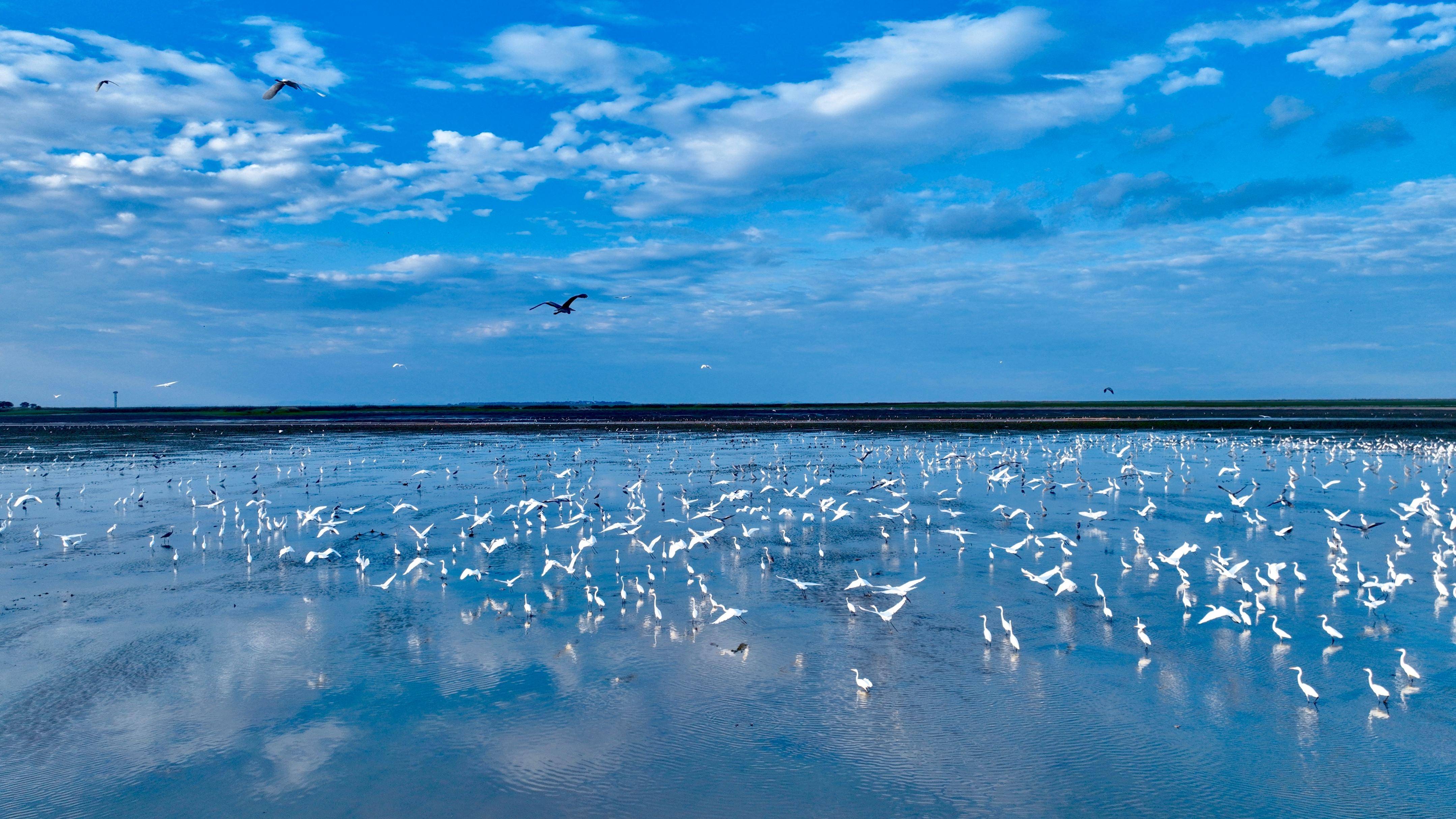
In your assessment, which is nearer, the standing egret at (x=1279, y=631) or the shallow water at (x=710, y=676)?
the shallow water at (x=710, y=676)

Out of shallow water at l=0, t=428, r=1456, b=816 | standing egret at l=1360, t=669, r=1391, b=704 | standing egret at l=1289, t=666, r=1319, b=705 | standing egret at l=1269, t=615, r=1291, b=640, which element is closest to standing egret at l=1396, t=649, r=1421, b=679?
shallow water at l=0, t=428, r=1456, b=816

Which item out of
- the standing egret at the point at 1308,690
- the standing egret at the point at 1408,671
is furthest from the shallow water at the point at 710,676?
the standing egret at the point at 1408,671

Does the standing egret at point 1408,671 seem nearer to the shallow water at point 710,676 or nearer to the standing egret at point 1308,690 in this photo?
the shallow water at point 710,676

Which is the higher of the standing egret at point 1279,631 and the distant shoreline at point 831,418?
the distant shoreline at point 831,418

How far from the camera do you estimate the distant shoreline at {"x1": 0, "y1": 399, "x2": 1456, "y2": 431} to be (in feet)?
226

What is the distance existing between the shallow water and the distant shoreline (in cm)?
4671

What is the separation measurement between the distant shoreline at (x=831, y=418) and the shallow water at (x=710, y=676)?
46714mm

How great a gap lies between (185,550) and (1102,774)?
774 inches

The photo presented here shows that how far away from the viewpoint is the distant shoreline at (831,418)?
68.9 meters

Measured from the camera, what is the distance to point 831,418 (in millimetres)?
88438

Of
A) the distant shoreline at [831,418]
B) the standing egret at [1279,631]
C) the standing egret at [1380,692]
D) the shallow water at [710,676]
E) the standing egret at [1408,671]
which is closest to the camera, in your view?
the shallow water at [710,676]

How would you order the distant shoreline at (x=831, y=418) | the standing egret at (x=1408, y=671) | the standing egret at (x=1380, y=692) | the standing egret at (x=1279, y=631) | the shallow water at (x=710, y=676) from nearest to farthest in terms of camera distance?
1. the shallow water at (x=710, y=676)
2. the standing egret at (x=1380, y=692)
3. the standing egret at (x=1408, y=671)
4. the standing egret at (x=1279, y=631)
5. the distant shoreline at (x=831, y=418)

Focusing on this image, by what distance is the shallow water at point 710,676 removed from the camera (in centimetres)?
812

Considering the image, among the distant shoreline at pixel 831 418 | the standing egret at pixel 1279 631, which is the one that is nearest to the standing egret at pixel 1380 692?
the standing egret at pixel 1279 631
